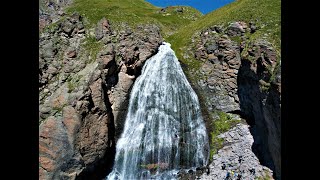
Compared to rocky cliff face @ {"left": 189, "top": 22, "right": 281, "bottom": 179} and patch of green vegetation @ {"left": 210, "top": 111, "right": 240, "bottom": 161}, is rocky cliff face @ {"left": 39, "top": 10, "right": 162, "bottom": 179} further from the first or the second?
patch of green vegetation @ {"left": 210, "top": 111, "right": 240, "bottom": 161}

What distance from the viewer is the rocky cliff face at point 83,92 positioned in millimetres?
23516

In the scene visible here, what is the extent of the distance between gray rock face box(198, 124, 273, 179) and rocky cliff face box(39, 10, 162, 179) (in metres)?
9.58

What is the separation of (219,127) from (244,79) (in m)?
5.70

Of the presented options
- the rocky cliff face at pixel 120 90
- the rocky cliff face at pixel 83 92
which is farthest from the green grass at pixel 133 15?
the rocky cliff face at pixel 83 92

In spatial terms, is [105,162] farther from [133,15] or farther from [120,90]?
[133,15]

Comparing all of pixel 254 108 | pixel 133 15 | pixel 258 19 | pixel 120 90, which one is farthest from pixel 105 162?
pixel 133 15

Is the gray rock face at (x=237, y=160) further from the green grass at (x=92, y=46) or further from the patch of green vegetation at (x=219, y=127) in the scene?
the green grass at (x=92, y=46)

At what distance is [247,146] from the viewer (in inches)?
1062

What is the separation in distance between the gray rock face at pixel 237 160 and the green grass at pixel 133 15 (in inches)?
734
